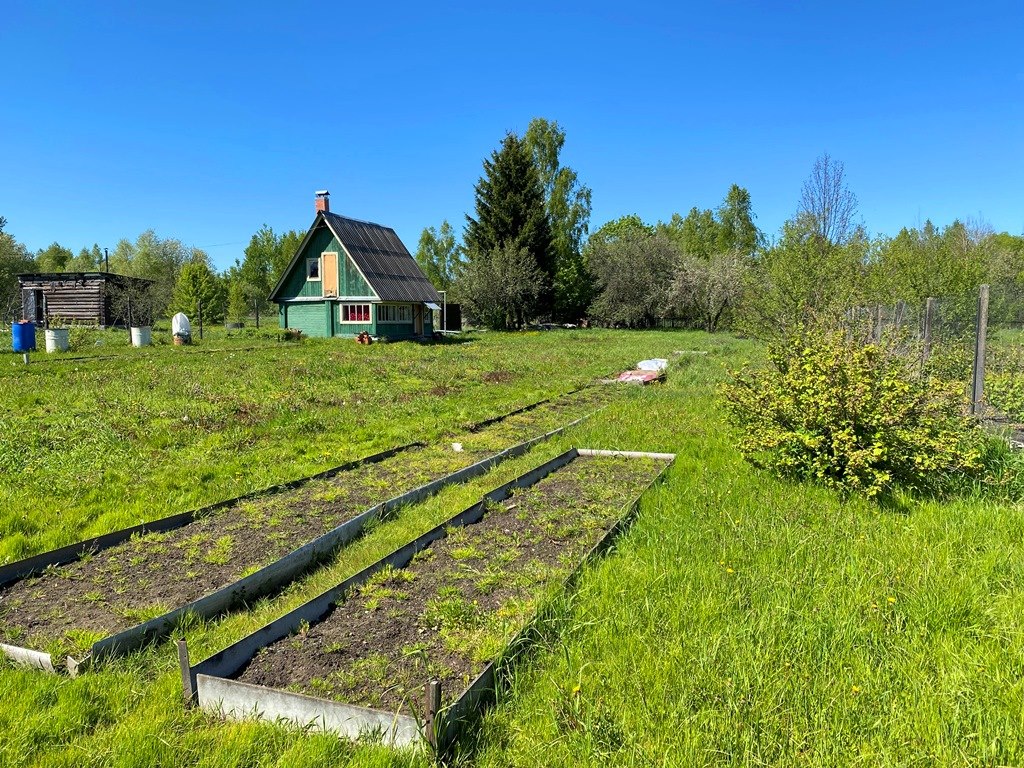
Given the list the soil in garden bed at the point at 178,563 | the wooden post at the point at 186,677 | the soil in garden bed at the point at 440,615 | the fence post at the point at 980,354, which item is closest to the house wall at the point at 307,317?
the soil in garden bed at the point at 178,563

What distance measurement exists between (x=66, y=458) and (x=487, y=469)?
175 inches

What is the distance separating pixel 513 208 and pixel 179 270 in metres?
33.1

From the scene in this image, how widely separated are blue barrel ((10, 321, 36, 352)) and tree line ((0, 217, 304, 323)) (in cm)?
1539

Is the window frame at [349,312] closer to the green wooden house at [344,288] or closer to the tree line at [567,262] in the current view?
the green wooden house at [344,288]

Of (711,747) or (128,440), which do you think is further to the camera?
(128,440)

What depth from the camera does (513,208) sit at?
40.7 meters

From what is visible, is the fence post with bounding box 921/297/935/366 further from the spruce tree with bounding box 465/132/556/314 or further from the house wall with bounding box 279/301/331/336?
the spruce tree with bounding box 465/132/556/314

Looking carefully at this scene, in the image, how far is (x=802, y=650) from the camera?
9.28 ft

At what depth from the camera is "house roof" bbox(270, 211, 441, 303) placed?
27438mm

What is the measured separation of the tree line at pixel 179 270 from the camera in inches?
1389

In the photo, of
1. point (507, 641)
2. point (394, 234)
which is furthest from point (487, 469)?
point (394, 234)

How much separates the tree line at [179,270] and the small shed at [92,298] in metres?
0.84

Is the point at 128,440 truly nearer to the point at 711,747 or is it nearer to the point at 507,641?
the point at 507,641

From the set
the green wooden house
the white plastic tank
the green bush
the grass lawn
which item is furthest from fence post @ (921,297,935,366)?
the white plastic tank
